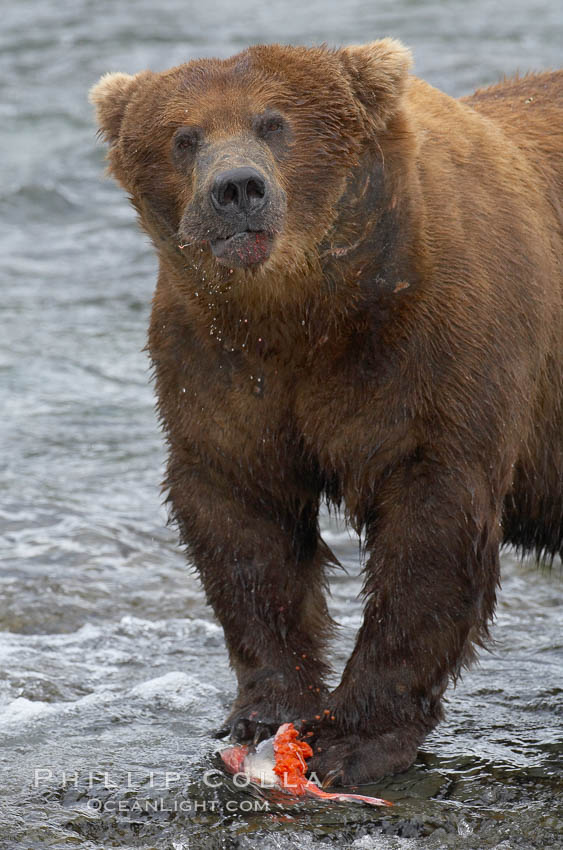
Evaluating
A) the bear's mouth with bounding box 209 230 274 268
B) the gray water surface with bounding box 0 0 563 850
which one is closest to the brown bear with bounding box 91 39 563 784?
the bear's mouth with bounding box 209 230 274 268

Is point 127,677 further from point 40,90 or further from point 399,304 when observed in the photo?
point 40,90

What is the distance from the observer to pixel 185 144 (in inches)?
183

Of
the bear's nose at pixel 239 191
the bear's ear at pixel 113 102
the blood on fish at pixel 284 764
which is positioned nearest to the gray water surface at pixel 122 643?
the blood on fish at pixel 284 764

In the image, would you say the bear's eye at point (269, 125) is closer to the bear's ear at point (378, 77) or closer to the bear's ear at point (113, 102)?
the bear's ear at point (378, 77)

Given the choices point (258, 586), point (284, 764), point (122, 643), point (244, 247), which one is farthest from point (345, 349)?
point (122, 643)

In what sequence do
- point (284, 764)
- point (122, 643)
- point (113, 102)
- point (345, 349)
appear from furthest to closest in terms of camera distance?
point (122, 643) < point (113, 102) < point (284, 764) < point (345, 349)

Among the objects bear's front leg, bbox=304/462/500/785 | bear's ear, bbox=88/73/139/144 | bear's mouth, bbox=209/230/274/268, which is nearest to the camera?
bear's mouth, bbox=209/230/274/268

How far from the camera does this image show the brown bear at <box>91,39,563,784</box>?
182 inches

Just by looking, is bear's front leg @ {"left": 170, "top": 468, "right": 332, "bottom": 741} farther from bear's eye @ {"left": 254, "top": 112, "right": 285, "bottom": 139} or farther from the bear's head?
bear's eye @ {"left": 254, "top": 112, "right": 285, "bottom": 139}

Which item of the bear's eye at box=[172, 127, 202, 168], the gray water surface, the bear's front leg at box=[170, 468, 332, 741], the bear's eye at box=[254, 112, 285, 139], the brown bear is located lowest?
the gray water surface

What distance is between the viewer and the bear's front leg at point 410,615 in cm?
468

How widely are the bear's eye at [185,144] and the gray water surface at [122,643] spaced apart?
1835 millimetres

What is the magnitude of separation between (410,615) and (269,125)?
→ 1.62 metres

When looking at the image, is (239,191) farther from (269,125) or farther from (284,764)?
(284,764)
